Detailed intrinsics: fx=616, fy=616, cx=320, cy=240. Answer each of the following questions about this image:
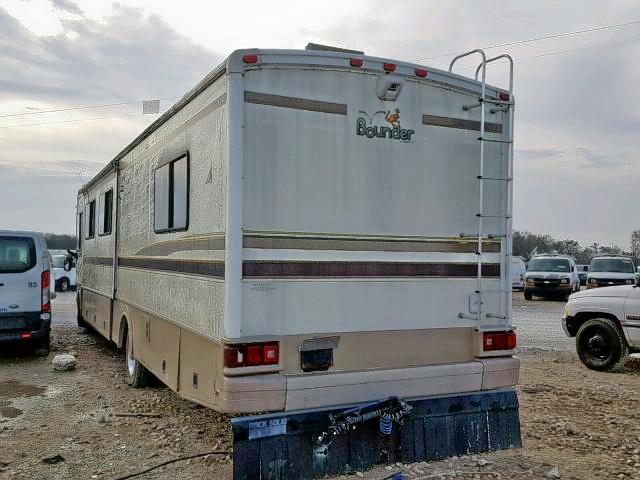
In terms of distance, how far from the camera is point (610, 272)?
2156 cm

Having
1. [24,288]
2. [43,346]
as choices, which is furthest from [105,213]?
[43,346]

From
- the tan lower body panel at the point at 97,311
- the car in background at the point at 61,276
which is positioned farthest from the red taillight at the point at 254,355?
the car in background at the point at 61,276

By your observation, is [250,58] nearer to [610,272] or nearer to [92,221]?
[92,221]

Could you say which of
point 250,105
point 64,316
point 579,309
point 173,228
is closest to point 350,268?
point 250,105

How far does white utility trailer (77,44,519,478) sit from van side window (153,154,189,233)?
0.12 ft

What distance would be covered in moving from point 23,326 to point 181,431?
4699 millimetres

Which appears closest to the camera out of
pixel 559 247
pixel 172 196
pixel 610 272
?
pixel 172 196

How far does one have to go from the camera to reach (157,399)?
6840 millimetres

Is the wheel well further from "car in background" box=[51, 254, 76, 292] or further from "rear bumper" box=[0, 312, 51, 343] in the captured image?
"car in background" box=[51, 254, 76, 292]

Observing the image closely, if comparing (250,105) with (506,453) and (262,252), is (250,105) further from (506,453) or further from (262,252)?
(506,453)

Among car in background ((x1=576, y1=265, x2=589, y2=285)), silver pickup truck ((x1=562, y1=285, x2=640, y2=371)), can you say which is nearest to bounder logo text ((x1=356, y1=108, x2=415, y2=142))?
silver pickup truck ((x1=562, y1=285, x2=640, y2=371))

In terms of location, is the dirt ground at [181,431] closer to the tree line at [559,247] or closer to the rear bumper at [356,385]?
the rear bumper at [356,385]

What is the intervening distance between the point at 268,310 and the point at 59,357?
5.78 m

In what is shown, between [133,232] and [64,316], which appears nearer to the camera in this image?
[133,232]
